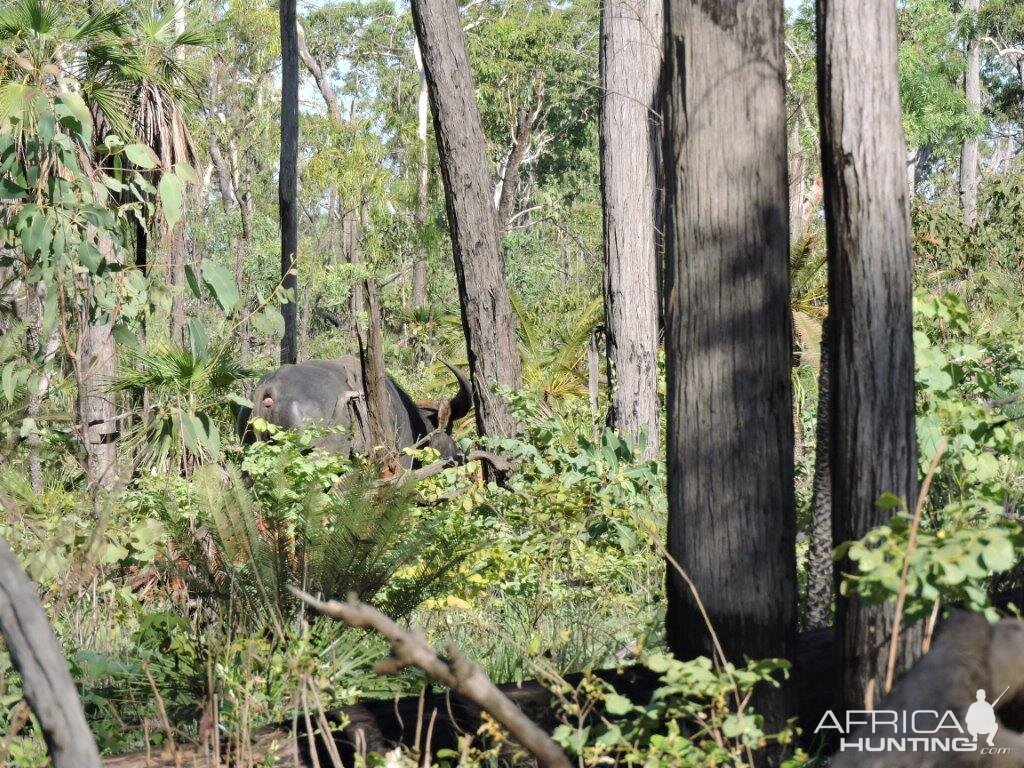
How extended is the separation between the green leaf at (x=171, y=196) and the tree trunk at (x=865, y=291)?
3027 millimetres

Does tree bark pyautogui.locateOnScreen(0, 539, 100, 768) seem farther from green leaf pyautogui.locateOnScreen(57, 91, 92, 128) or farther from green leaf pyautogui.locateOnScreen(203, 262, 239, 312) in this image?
green leaf pyautogui.locateOnScreen(57, 91, 92, 128)

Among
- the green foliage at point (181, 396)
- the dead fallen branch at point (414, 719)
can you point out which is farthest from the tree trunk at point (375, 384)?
the dead fallen branch at point (414, 719)

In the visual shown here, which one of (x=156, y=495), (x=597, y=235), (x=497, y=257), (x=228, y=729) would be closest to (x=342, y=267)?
(x=597, y=235)

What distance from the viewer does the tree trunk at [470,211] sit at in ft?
25.3

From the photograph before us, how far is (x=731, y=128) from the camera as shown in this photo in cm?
343

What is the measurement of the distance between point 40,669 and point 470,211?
19.7ft

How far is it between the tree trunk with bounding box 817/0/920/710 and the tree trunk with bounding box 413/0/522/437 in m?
4.39

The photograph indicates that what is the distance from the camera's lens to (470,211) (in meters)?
A: 7.91

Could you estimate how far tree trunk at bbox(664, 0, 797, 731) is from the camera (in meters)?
3.38

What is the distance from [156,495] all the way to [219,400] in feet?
2.55

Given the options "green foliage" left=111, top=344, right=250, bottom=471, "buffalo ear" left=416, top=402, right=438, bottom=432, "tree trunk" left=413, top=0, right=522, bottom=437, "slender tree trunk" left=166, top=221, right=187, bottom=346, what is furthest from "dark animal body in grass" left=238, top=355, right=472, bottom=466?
"green foliage" left=111, top=344, right=250, bottom=471

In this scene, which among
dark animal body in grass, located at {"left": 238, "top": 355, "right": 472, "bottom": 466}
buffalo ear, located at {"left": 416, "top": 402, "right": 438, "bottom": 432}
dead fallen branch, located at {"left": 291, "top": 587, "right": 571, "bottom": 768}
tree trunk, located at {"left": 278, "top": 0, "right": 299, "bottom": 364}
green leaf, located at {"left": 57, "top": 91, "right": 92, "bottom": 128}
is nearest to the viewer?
dead fallen branch, located at {"left": 291, "top": 587, "right": 571, "bottom": 768}

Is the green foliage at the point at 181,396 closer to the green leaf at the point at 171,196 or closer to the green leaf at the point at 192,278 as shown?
the green leaf at the point at 192,278

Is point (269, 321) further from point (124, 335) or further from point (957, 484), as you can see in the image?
point (957, 484)
